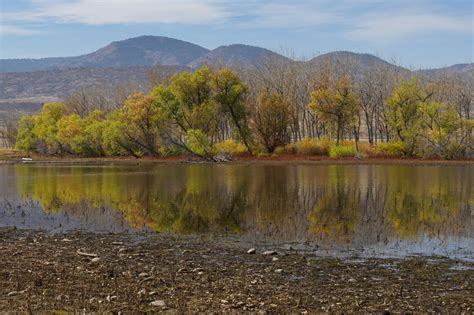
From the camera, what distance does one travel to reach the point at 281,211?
3055 centimetres

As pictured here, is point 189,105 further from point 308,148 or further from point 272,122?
point 308,148

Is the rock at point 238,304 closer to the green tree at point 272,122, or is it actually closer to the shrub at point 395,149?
the shrub at point 395,149

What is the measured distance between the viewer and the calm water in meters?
22.5

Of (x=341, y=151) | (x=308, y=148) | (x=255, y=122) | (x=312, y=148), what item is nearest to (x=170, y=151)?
(x=255, y=122)

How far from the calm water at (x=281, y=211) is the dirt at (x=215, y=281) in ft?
9.36

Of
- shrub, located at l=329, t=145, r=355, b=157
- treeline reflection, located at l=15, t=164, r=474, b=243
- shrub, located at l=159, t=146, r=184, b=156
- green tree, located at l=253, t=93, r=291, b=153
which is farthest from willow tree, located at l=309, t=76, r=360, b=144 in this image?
treeline reflection, located at l=15, t=164, r=474, b=243

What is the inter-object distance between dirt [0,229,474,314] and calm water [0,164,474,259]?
2.85 metres

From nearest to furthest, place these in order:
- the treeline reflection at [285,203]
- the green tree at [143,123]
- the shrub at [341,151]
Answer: the treeline reflection at [285,203], the shrub at [341,151], the green tree at [143,123]

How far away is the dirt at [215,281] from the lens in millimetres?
12789

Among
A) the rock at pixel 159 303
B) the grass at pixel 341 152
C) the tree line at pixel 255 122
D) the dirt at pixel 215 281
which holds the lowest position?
the grass at pixel 341 152

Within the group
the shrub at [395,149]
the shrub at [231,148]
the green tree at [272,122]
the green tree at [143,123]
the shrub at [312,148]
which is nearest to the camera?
the shrub at [395,149]

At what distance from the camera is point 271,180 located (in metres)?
50.9

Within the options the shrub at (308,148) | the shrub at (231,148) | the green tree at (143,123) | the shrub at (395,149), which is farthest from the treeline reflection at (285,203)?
the green tree at (143,123)

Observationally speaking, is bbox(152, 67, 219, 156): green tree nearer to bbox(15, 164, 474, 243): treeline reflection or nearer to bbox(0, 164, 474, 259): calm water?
bbox(15, 164, 474, 243): treeline reflection
